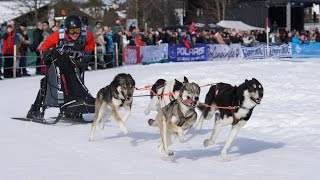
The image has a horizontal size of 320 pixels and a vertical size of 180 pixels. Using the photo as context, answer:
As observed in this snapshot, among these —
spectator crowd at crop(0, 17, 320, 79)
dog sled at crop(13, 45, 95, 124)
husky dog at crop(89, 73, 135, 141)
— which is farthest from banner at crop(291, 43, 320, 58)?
husky dog at crop(89, 73, 135, 141)

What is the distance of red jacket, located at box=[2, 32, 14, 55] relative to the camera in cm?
1750

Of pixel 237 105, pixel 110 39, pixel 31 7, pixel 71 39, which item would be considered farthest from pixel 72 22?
pixel 31 7

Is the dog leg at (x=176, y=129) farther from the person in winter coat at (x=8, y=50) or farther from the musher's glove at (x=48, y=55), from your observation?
the person in winter coat at (x=8, y=50)

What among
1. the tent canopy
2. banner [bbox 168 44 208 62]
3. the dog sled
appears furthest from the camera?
the tent canopy

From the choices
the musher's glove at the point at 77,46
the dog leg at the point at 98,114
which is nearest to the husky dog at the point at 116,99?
the dog leg at the point at 98,114

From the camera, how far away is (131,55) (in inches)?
958

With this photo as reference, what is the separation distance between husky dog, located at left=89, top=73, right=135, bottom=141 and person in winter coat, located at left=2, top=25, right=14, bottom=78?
10.2 m

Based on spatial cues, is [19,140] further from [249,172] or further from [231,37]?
[231,37]

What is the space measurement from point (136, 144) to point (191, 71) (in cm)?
1156

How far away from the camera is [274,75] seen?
1822cm

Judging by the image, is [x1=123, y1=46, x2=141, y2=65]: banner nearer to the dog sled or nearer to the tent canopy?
the dog sled

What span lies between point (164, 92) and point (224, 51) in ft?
69.0

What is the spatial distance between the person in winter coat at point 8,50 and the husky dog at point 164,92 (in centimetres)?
915

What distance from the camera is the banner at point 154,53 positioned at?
25.0 meters
